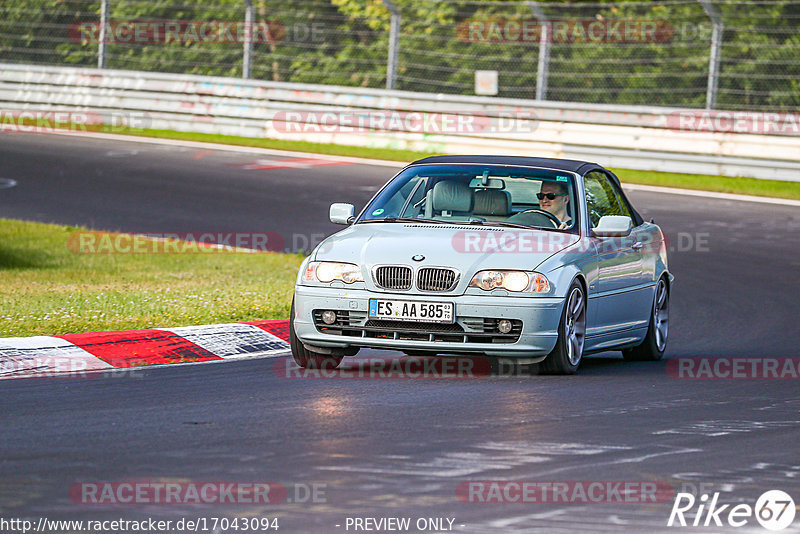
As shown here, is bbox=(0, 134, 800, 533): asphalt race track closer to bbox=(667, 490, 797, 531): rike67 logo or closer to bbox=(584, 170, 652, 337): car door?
bbox=(667, 490, 797, 531): rike67 logo

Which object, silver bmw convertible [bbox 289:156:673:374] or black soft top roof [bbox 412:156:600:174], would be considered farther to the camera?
black soft top roof [bbox 412:156:600:174]

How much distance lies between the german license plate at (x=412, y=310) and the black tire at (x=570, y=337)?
27.9 inches

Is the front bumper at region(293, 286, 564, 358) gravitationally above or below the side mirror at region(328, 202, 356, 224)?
below

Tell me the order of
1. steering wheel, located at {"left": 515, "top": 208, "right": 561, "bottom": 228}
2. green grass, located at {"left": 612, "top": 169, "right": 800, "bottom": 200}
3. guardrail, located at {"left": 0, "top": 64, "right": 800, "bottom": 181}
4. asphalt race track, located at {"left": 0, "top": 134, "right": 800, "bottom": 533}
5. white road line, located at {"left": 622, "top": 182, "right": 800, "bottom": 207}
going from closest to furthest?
asphalt race track, located at {"left": 0, "top": 134, "right": 800, "bottom": 533}, steering wheel, located at {"left": 515, "top": 208, "right": 561, "bottom": 228}, white road line, located at {"left": 622, "top": 182, "right": 800, "bottom": 207}, green grass, located at {"left": 612, "top": 169, "right": 800, "bottom": 200}, guardrail, located at {"left": 0, "top": 64, "right": 800, "bottom": 181}

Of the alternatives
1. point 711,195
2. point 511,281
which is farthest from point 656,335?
point 711,195

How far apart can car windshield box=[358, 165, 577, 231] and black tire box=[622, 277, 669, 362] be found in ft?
4.45

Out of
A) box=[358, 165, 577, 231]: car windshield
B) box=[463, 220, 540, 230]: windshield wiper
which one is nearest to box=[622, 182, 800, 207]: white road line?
box=[358, 165, 577, 231]: car windshield

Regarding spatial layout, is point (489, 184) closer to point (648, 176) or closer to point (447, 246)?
point (447, 246)

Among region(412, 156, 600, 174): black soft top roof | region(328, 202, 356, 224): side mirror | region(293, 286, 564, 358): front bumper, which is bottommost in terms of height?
region(293, 286, 564, 358): front bumper

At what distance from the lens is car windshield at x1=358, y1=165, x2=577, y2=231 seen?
9906 millimetres

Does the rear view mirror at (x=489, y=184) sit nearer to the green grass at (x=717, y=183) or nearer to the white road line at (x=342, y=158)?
the white road line at (x=342, y=158)

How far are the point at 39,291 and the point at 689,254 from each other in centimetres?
746

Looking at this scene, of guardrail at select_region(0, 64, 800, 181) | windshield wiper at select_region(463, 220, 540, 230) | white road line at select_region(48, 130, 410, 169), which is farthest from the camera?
white road line at select_region(48, 130, 410, 169)

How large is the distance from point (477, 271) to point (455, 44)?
56.2 ft
